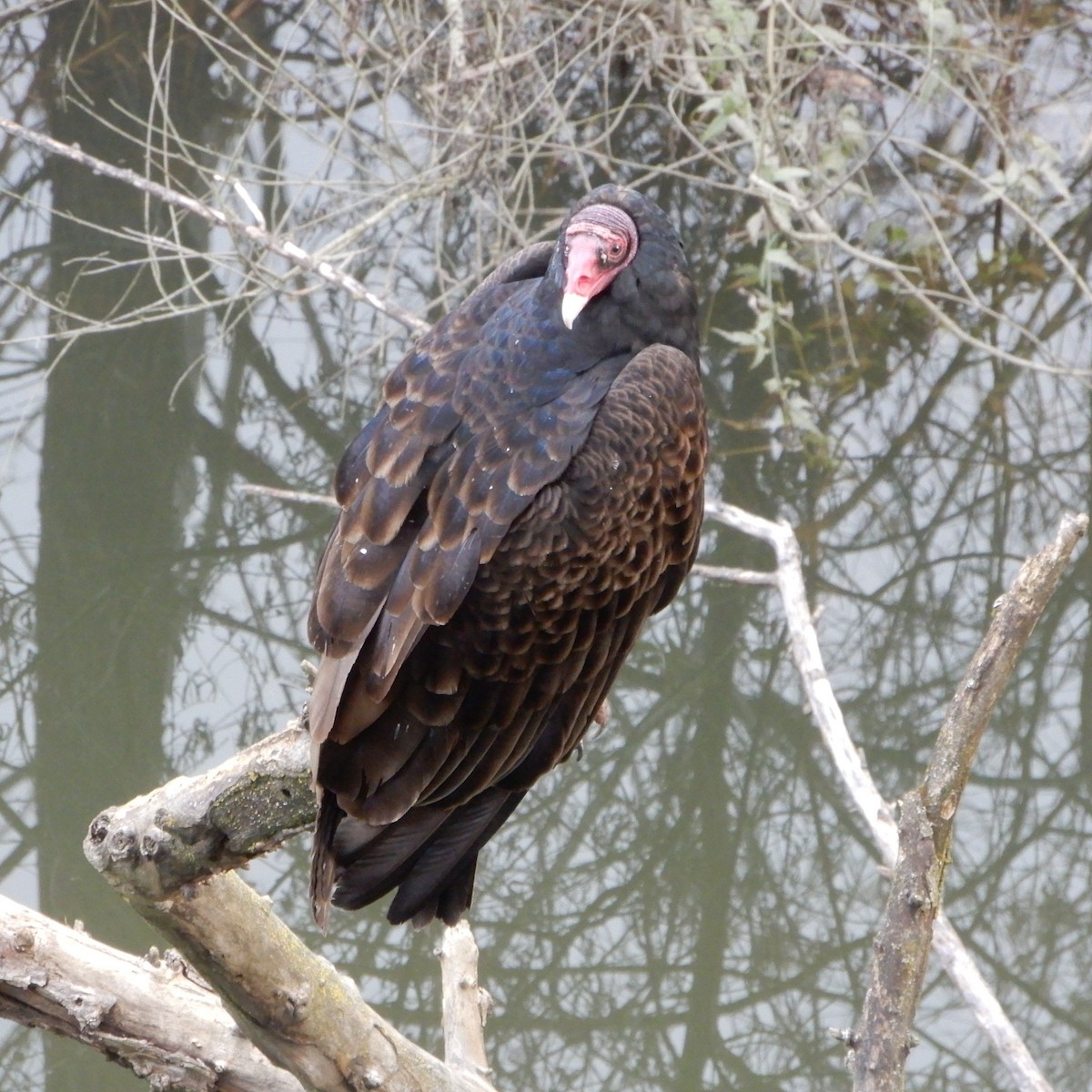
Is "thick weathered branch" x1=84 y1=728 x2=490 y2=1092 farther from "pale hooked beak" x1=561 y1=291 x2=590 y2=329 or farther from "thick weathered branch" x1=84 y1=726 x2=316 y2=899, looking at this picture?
"pale hooked beak" x1=561 y1=291 x2=590 y2=329

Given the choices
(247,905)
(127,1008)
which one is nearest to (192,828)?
(247,905)

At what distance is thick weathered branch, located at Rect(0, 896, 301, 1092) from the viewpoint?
2031 mm

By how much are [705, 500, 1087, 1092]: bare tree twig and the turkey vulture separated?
0.54 meters

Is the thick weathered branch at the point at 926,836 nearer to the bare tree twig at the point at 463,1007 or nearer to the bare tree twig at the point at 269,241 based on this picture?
the bare tree twig at the point at 463,1007

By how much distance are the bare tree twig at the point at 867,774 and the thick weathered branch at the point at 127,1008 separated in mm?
1066

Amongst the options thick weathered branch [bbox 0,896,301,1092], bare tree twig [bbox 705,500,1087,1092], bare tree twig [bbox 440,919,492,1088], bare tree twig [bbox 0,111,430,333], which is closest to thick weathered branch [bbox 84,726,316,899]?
thick weathered branch [bbox 0,896,301,1092]

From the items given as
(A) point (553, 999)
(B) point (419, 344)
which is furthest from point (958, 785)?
(A) point (553, 999)

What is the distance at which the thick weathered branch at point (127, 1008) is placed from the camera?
203cm

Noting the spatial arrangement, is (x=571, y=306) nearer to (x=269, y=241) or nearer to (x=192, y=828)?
(x=192, y=828)

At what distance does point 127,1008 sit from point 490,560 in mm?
861

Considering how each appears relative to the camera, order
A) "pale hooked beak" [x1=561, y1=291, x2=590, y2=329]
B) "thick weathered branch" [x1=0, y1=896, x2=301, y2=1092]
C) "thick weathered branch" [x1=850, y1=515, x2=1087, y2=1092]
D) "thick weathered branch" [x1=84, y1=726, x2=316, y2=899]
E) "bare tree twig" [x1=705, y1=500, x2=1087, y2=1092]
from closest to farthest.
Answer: "thick weathered branch" [x1=84, y1=726, x2=316, y2=899], "thick weathered branch" [x1=850, y1=515, x2=1087, y2=1092], "thick weathered branch" [x1=0, y1=896, x2=301, y2=1092], "pale hooked beak" [x1=561, y1=291, x2=590, y2=329], "bare tree twig" [x1=705, y1=500, x2=1087, y2=1092]

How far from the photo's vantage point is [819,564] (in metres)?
5.80

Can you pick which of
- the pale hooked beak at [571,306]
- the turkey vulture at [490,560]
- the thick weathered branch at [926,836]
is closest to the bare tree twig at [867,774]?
the thick weathered branch at [926,836]

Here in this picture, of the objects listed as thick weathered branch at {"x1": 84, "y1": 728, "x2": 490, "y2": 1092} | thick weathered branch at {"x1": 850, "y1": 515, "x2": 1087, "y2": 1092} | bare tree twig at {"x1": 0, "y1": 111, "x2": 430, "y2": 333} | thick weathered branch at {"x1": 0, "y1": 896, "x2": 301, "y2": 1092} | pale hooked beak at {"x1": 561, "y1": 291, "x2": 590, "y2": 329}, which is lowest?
thick weathered branch at {"x1": 0, "y1": 896, "x2": 301, "y2": 1092}
